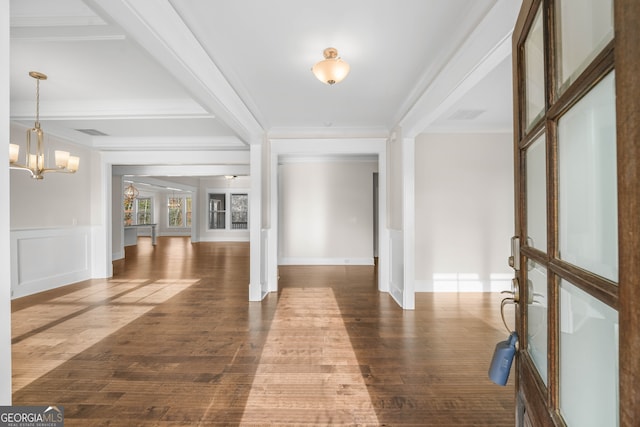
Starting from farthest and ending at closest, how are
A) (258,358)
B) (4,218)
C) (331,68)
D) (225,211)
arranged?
1. (225,211)
2. (258,358)
3. (331,68)
4. (4,218)

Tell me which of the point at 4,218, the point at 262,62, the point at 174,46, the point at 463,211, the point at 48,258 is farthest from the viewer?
the point at 48,258

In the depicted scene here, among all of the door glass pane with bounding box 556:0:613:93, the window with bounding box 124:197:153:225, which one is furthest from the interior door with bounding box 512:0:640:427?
the window with bounding box 124:197:153:225

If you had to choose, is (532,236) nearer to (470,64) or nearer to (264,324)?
(470,64)

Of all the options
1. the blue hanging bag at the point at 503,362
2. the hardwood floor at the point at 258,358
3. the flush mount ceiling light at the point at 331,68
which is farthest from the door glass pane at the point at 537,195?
the flush mount ceiling light at the point at 331,68

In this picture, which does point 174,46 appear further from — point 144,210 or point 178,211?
point 144,210

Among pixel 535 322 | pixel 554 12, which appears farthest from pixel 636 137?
pixel 535 322

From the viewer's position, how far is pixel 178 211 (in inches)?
627

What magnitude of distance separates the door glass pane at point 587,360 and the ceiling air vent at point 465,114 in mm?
3759

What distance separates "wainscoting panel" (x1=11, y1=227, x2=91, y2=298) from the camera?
172 inches

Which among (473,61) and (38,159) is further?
(38,159)

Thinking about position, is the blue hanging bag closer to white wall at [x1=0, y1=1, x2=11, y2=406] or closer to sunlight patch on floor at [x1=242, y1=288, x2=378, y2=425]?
sunlight patch on floor at [x1=242, y1=288, x2=378, y2=425]

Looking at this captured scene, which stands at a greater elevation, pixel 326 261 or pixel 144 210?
pixel 144 210

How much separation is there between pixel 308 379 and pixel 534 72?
218 cm

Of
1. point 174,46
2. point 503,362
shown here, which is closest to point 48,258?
point 174,46
